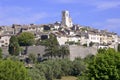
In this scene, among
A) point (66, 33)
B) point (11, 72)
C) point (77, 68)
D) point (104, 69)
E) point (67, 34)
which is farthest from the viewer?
point (66, 33)

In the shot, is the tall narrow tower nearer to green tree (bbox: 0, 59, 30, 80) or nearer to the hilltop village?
the hilltop village

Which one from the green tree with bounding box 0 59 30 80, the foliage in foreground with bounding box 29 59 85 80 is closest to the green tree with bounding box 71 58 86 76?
the foliage in foreground with bounding box 29 59 85 80

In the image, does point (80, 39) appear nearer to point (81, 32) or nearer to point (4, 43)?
point (81, 32)

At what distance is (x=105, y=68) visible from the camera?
3612 centimetres

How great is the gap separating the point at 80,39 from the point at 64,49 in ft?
99.1

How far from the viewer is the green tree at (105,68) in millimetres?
35781

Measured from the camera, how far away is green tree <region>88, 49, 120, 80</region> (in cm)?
3578

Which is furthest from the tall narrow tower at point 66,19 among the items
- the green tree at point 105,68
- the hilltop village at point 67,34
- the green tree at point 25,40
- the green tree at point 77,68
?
the green tree at point 105,68

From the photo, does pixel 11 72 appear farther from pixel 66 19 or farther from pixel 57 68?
pixel 66 19

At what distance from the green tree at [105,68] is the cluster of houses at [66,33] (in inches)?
2704

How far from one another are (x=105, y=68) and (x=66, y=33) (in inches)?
3188

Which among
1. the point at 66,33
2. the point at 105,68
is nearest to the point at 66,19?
the point at 66,33

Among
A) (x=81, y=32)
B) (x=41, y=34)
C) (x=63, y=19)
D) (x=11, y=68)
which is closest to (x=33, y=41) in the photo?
(x=41, y=34)

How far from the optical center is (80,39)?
113562 millimetres
